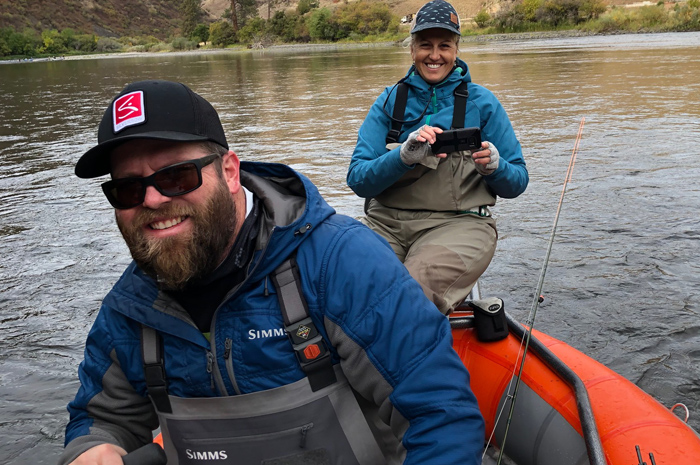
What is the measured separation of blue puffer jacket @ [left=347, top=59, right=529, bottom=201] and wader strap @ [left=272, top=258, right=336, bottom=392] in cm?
162

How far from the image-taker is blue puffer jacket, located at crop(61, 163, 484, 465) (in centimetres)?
183

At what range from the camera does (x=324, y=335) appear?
76.7 inches

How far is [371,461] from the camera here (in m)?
2.09

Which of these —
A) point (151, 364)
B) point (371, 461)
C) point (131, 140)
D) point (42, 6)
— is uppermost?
point (42, 6)

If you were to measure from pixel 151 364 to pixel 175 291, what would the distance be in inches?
9.7

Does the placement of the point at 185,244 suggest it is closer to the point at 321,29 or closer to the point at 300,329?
the point at 300,329

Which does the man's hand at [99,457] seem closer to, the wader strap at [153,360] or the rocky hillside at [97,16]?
the wader strap at [153,360]

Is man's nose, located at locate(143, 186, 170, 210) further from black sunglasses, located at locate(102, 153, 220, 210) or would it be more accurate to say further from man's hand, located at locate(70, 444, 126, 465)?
man's hand, located at locate(70, 444, 126, 465)

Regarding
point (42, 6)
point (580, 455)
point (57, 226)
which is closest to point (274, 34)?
point (42, 6)

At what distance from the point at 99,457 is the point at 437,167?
2182mm

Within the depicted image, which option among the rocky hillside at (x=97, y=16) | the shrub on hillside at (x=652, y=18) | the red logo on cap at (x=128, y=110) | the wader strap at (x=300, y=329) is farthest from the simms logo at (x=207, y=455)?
the rocky hillside at (x=97, y=16)

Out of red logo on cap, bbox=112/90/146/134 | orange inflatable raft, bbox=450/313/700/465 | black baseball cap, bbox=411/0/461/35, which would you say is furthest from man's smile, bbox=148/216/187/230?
black baseball cap, bbox=411/0/461/35

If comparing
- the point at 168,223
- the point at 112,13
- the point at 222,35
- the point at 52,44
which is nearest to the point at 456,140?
the point at 168,223

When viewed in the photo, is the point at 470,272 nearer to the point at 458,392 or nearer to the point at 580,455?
the point at 580,455
